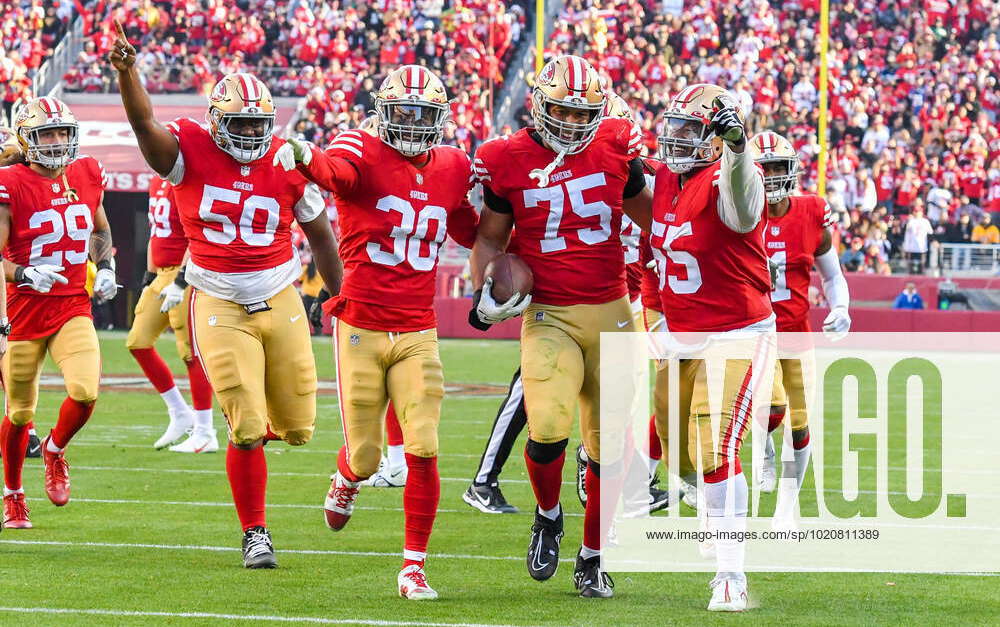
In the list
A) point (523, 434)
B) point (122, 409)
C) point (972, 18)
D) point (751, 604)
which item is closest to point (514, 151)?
point (751, 604)

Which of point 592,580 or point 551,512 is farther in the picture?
point 551,512

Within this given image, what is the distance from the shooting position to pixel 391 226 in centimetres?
539

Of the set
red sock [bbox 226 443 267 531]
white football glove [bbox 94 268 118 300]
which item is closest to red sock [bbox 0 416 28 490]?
white football glove [bbox 94 268 118 300]

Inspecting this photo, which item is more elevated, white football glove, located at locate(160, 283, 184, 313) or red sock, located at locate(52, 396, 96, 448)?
white football glove, located at locate(160, 283, 184, 313)

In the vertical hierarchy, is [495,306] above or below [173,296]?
above

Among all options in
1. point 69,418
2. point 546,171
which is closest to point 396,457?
point 69,418

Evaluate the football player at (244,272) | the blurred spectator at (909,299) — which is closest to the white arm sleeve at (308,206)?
the football player at (244,272)

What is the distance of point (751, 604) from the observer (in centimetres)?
495

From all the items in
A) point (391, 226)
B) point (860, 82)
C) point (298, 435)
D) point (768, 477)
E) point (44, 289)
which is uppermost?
point (391, 226)

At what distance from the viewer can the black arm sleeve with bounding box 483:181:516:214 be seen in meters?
5.38

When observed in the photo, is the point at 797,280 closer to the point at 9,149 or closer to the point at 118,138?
the point at 9,149

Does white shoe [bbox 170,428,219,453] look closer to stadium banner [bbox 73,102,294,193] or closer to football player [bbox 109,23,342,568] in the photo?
football player [bbox 109,23,342,568]

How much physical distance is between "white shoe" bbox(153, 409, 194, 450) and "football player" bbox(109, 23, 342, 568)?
366 centimetres

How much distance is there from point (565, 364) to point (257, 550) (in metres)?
1.37
